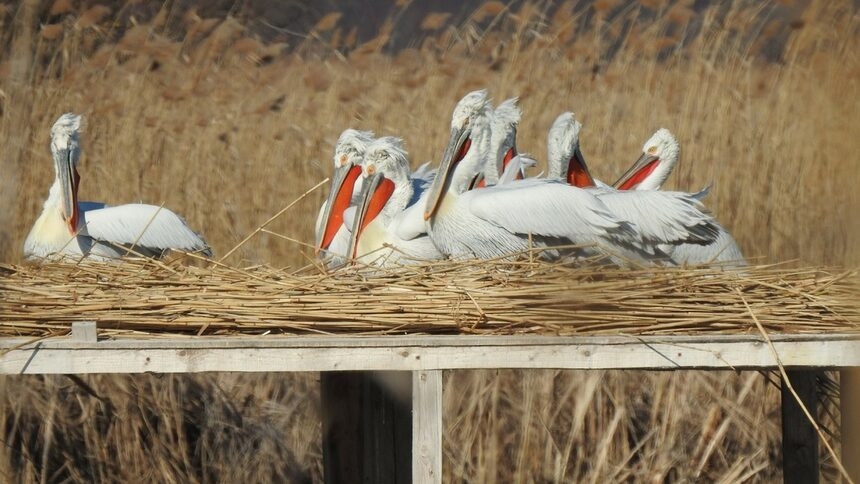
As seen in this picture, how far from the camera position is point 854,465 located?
3.17 feet

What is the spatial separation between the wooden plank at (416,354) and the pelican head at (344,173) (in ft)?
7.19

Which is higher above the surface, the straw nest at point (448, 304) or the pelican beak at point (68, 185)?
the pelican beak at point (68, 185)

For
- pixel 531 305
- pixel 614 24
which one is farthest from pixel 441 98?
pixel 531 305

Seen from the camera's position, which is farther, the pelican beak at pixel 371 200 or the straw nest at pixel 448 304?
the pelican beak at pixel 371 200

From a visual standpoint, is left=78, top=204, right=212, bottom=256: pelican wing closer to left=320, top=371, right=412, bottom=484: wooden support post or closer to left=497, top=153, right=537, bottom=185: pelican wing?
left=320, top=371, right=412, bottom=484: wooden support post

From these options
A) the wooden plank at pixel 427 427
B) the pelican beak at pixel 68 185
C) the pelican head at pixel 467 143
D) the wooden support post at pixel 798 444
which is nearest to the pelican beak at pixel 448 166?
the pelican head at pixel 467 143

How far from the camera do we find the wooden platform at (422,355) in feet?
6.88

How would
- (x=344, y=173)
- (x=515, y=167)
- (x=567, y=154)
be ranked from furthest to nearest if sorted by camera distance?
1. (x=344, y=173)
2. (x=567, y=154)
3. (x=515, y=167)

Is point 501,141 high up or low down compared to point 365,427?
up

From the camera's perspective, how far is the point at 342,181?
4.50m

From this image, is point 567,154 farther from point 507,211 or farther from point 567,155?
point 507,211

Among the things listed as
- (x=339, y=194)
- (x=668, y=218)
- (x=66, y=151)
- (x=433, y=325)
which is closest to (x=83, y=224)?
(x=66, y=151)

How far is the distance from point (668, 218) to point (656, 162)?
1200 millimetres

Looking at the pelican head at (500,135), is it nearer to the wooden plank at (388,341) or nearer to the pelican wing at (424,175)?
the pelican wing at (424,175)
